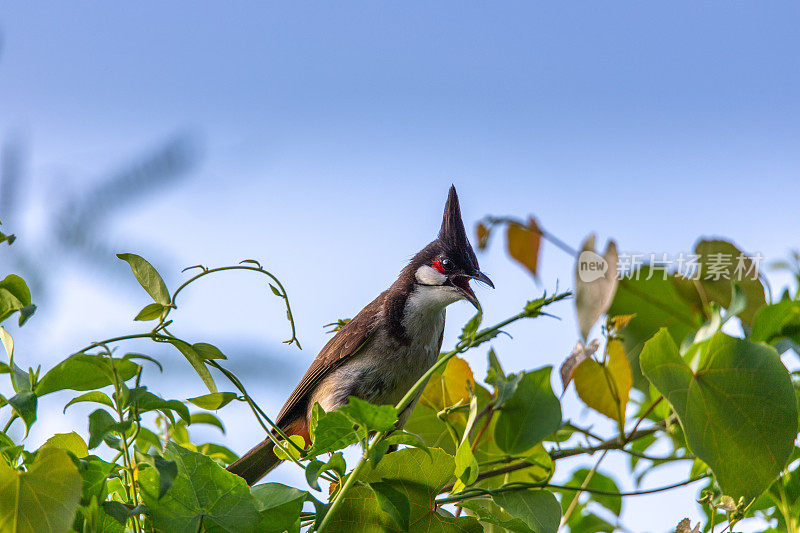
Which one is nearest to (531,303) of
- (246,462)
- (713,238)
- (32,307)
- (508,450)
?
(508,450)

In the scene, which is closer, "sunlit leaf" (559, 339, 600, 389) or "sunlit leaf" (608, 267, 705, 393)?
"sunlit leaf" (559, 339, 600, 389)

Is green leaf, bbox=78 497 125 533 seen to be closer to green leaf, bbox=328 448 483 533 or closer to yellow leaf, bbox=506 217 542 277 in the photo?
green leaf, bbox=328 448 483 533

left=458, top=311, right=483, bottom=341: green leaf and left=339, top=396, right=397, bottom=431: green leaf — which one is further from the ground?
left=458, top=311, right=483, bottom=341: green leaf

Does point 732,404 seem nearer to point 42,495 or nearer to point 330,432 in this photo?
point 330,432

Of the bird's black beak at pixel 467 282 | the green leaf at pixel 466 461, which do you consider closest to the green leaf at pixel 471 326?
the green leaf at pixel 466 461

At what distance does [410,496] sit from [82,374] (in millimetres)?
426

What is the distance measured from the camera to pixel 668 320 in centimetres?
120

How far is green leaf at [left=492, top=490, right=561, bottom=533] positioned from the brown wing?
47.9 inches

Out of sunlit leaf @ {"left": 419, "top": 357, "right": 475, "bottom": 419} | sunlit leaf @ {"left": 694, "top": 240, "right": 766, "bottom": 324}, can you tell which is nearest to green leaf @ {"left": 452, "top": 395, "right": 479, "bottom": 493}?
sunlit leaf @ {"left": 419, "top": 357, "right": 475, "bottom": 419}

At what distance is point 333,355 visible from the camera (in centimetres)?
219

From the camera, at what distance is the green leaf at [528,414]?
3.42 ft

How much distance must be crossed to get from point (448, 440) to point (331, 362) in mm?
910

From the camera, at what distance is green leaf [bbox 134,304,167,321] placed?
0.88m

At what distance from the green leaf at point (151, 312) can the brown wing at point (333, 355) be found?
1.25 metres
